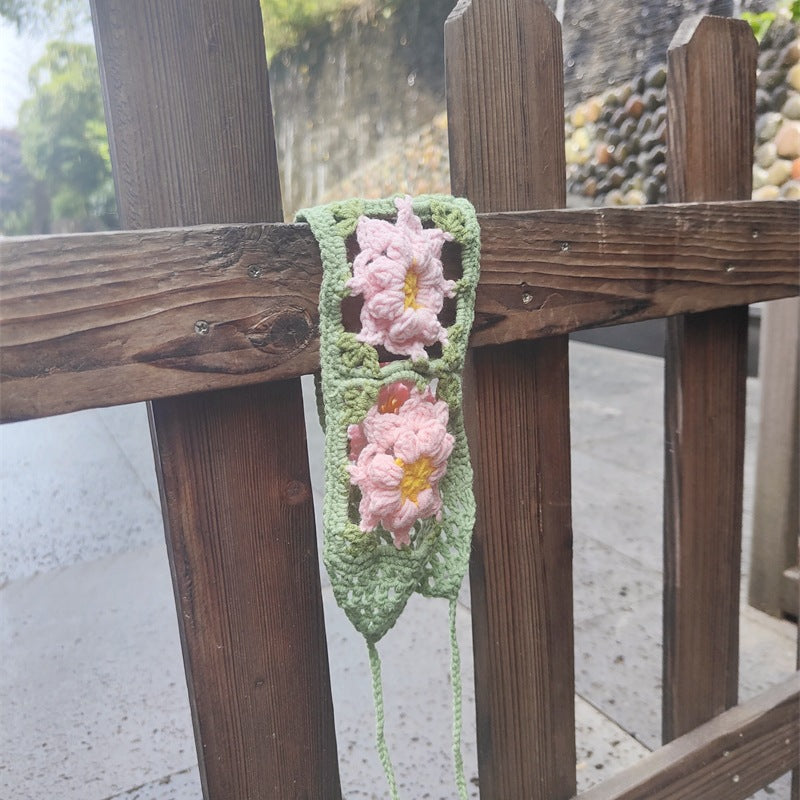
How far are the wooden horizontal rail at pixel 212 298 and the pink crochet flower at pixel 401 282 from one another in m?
0.05

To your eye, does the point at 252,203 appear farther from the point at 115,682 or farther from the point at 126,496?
the point at 126,496

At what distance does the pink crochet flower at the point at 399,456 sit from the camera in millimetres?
633

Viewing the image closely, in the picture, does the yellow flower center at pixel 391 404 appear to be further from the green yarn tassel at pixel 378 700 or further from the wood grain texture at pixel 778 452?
the wood grain texture at pixel 778 452

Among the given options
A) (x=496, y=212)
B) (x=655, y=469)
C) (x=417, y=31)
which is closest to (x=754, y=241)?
(x=496, y=212)

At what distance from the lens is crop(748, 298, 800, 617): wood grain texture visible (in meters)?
1.64

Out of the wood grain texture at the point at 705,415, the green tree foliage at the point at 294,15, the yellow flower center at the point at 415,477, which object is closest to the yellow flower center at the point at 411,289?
the yellow flower center at the point at 415,477

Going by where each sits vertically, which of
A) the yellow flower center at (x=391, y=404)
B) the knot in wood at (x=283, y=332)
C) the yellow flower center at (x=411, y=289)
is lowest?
the yellow flower center at (x=391, y=404)

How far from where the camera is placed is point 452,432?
2.37ft

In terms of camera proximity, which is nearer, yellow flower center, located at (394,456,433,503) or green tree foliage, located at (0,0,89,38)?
yellow flower center, located at (394,456,433,503)

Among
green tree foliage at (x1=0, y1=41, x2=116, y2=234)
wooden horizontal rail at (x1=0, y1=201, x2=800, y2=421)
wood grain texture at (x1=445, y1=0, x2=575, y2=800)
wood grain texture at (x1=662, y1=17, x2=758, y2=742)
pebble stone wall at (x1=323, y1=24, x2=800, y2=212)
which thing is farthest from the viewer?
green tree foliage at (x1=0, y1=41, x2=116, y2=234)

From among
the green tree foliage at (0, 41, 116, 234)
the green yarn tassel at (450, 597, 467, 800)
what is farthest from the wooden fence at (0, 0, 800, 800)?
the green tree foliage at (0, 41, 116, 234)

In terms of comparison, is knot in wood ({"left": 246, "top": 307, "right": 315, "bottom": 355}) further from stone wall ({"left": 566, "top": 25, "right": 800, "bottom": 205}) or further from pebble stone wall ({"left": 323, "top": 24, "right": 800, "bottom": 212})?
stone wall ({"left": 566, "top": 25, "right": 800, "bottom": 205})

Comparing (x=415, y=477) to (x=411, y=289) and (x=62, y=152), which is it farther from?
(x=62, y=152)

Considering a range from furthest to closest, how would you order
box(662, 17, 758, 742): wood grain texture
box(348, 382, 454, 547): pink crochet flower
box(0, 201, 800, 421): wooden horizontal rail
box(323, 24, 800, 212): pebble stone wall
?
box(323, 24, 800, 212): pebble stone wall → box(662, 17, 758, 742): wood grain texture → box(348, 382, 454, 547): pink crochet flower → box(0, 201, 800, 421): wooden horizontal rail
